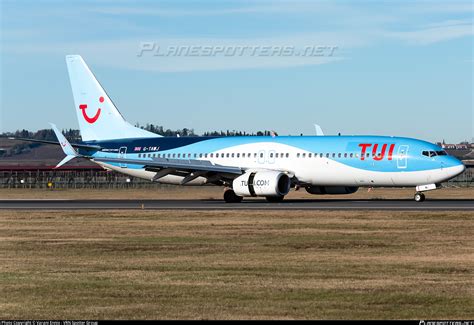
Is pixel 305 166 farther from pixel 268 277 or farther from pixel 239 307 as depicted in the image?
pixel 239 307

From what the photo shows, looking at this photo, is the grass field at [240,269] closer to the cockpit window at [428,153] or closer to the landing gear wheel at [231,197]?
the cockpit window at [428,153]

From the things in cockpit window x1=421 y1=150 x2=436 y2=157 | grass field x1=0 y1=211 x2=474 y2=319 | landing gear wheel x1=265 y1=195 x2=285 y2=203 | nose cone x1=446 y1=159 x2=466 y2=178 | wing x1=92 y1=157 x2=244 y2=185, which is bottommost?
grass field x1=0 y1=211 x2=474 y2=319

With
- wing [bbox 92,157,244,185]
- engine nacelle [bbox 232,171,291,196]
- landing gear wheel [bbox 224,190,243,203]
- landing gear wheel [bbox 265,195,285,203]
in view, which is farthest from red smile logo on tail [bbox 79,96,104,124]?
landing gear wheel [bbox 265,195,285,203]

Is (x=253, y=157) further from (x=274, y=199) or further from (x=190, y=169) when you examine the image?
(x=190, y=169)

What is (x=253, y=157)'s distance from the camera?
62438mm

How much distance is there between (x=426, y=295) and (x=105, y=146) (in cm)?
5096

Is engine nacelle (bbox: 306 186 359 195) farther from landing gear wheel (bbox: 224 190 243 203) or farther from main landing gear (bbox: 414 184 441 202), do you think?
main landing gear (bbox: 414 184 441 202)

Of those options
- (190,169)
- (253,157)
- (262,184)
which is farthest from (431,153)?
(190,169)

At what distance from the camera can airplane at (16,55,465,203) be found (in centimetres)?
5675

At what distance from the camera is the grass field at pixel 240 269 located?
18.3 metres

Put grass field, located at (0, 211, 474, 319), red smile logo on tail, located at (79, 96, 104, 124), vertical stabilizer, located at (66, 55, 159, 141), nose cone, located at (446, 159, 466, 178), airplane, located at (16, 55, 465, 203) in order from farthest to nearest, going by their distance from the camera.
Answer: red smile logo on tail, located at (79, 96, 104, 124) → vertical stabilizer, located at (66, 55, 159, 141) → airplane, located at (16, 55, 465, 203) → nose cone, located at (446, 159, 466, 178) → grass field, located at (0, 211, 474, 319)

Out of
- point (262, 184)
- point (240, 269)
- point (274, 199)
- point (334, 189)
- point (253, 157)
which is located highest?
point (253, 157)

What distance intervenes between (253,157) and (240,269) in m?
38.5

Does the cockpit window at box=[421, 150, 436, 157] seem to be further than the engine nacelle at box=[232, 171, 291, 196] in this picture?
No
